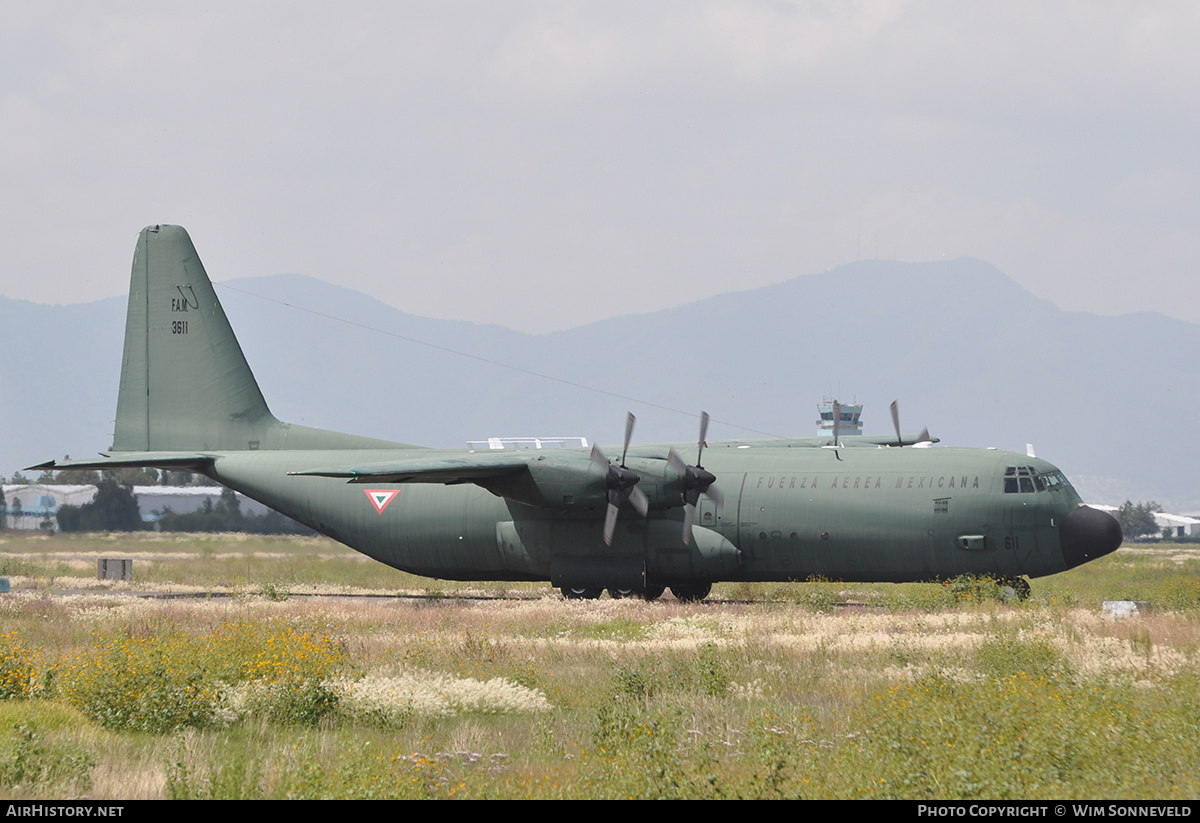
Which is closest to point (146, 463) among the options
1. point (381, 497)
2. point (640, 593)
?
point (381, 497)

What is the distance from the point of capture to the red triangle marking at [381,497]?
34.3m

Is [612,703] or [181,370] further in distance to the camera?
[181,370]

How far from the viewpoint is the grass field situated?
11.4 m

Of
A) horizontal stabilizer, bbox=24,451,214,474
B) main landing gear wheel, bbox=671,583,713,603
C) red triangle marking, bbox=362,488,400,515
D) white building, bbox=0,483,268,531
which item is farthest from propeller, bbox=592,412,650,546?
white building, bbox=0,483,268,531

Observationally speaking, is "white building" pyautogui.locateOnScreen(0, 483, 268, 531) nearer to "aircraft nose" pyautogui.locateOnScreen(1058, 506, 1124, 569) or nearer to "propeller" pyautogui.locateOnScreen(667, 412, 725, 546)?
"propeller" pyautogui.locateOnScreen(667, 412, 725, 546)

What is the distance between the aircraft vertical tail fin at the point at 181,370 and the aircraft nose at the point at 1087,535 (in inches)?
864

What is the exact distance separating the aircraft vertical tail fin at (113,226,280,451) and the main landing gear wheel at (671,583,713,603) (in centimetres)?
1294

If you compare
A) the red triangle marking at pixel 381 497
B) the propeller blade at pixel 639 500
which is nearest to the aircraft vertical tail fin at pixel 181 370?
the red triangle marking at pixel 381 497

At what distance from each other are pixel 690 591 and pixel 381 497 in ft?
28.2

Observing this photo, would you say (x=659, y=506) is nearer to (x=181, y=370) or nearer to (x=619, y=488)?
(x=619, y=488)

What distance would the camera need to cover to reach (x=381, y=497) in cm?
3444

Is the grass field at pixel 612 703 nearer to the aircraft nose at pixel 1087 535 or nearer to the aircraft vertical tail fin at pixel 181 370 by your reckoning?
the aircraft nose at pixel 1087 535

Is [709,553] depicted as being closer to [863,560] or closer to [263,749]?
[863,560]

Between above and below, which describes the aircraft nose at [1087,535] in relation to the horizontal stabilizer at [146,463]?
below
